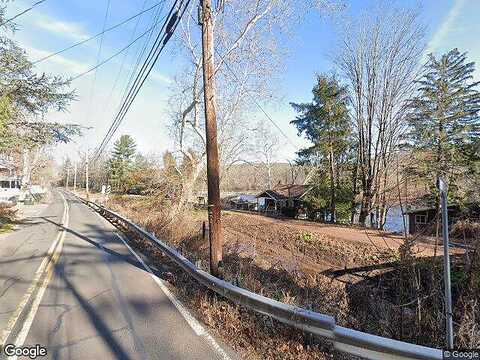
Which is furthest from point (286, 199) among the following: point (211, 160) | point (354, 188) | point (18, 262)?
point (211, 160)

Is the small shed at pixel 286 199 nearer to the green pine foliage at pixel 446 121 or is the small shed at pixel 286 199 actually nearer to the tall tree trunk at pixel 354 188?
the tall tree trunk at pixel 354 188

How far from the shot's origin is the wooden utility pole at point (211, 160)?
21.5ft

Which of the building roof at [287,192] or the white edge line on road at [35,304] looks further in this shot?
the building roof at [287,192]

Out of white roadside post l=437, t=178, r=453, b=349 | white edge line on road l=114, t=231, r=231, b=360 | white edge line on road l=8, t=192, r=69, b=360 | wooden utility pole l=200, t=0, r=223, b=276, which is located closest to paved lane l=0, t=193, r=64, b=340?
white edge line on road l=8, t=192, r=69, b=360

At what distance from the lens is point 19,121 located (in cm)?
1559

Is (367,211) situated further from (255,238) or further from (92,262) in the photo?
(92,262)

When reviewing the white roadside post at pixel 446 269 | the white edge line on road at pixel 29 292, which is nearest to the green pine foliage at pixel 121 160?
the white edge line on road at pixel 29 292

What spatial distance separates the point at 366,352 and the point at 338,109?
33845 millimetres

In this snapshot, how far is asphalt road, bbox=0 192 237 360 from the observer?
4254 millimetres

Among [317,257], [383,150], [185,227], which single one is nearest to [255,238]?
[317,257]

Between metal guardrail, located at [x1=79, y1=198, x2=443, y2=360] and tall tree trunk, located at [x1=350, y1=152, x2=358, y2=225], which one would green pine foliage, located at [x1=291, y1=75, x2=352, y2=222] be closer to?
tall tree trunk, located at [x1=350, y1=152, x2=358, y2=225]

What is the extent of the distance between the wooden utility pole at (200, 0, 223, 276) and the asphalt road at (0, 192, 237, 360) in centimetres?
119

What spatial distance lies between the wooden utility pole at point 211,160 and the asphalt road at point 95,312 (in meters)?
1.19

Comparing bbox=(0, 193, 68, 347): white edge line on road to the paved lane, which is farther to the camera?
the paved lane
